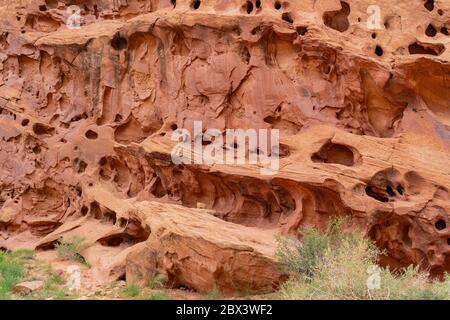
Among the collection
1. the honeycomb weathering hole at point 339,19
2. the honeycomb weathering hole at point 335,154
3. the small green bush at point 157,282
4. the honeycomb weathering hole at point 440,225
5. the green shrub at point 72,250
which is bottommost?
the green shrub at point 72,250

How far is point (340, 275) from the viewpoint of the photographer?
8.51 metres

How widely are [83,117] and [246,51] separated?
472 cm

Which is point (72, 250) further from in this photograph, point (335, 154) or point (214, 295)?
point (335, 154)

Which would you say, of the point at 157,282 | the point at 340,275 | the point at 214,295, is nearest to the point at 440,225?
the point at 340,275

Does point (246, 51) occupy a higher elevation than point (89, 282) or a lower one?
higher

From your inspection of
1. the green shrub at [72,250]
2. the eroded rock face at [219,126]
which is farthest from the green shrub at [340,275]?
the green shrub at [72,250]

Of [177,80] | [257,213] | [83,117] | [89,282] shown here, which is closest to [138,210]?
[89,282]

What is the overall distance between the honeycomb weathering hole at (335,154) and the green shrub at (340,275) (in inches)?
75.3

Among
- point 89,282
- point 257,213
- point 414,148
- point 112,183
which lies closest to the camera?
point 89,282

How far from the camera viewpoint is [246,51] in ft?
43.4

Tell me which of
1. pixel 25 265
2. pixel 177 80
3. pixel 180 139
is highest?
pixel 177 80

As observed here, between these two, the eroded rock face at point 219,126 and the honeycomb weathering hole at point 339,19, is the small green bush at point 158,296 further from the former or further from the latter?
the honeycomb weathering hole at point 339,19

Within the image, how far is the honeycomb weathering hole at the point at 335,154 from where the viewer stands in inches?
466

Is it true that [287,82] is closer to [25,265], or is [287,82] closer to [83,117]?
[83,117]
